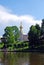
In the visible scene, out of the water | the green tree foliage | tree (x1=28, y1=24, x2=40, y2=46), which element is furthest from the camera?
the green tree foliage

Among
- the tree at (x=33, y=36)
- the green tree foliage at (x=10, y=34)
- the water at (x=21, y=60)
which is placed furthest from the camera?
the green tree foliage at (x=10, y=34)

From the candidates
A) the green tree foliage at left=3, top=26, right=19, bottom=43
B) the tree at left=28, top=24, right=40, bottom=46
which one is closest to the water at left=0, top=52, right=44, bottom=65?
the tree at left=28, top=24, right=40, bottom=46

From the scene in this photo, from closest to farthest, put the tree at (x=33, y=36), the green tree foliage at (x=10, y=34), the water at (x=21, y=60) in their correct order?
1. the water at (x=21, y=60)
2. the tree at (x=33, y=36)
3. the green tree foliage at (x=10, y=34)

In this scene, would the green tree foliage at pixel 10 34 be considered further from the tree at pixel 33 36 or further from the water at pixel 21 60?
the water at pixel 21 60

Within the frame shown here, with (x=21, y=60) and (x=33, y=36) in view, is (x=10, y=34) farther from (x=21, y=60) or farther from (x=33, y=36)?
(x=21, y=60)

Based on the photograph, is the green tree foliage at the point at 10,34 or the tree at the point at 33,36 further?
the green tree foliage at the point at 10,34

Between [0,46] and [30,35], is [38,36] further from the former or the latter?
[0,46]

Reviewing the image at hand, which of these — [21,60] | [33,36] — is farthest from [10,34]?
[21,60]

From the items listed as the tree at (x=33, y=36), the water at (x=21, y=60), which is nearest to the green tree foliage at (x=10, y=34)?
the tree at (x=33, y=36)

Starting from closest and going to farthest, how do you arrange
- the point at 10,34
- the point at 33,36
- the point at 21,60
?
the point at 21,60 < the point at 33,36 < the point at 10,34

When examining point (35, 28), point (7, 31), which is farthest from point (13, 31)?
point (35, 28)

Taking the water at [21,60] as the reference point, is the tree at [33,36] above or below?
above

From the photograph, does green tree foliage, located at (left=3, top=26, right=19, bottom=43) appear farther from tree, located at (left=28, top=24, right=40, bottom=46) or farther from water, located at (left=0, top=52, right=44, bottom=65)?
water, located at (left=0, top=52, right=44, bottom=65)

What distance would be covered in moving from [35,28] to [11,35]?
16168mm
